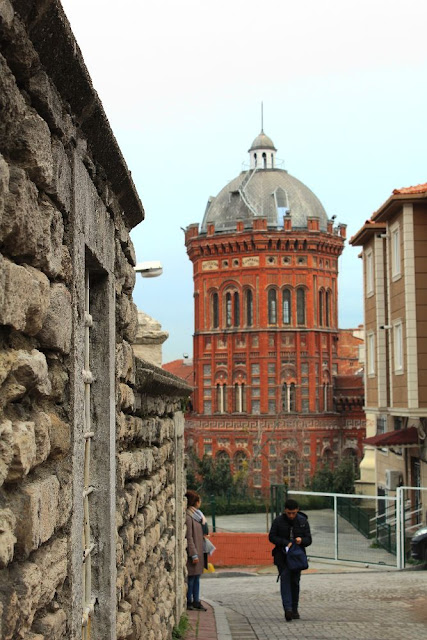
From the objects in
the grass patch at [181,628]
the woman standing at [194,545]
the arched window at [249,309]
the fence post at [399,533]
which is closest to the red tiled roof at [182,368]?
the arched window at [249,309]

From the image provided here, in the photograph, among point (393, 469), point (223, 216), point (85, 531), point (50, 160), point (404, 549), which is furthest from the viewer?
point (223, 216)

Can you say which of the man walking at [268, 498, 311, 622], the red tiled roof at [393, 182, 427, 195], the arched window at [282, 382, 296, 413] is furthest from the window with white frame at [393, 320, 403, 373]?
the arched window at [282, 382, 296, 413]

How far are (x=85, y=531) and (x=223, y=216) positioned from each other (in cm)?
6538

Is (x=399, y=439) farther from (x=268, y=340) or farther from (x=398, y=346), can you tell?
(x=268, y=340)

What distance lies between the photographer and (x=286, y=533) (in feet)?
36.9

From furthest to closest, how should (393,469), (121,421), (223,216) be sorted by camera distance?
(223,216) → (393,469) → (121,421)

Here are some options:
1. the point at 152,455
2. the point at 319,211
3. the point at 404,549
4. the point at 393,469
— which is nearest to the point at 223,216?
the point at 319,211

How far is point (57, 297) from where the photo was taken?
10.5ft

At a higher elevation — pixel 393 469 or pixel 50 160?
pixel 50 160

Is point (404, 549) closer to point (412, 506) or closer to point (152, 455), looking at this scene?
point (412, 506)

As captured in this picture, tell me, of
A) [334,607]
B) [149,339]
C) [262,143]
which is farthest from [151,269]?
[262,143]

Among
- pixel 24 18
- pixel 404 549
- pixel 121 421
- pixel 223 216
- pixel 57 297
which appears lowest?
pixel 404 549

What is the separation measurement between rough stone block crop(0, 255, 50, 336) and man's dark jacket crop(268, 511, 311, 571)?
8.68 meters

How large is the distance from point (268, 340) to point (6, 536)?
211 feet
